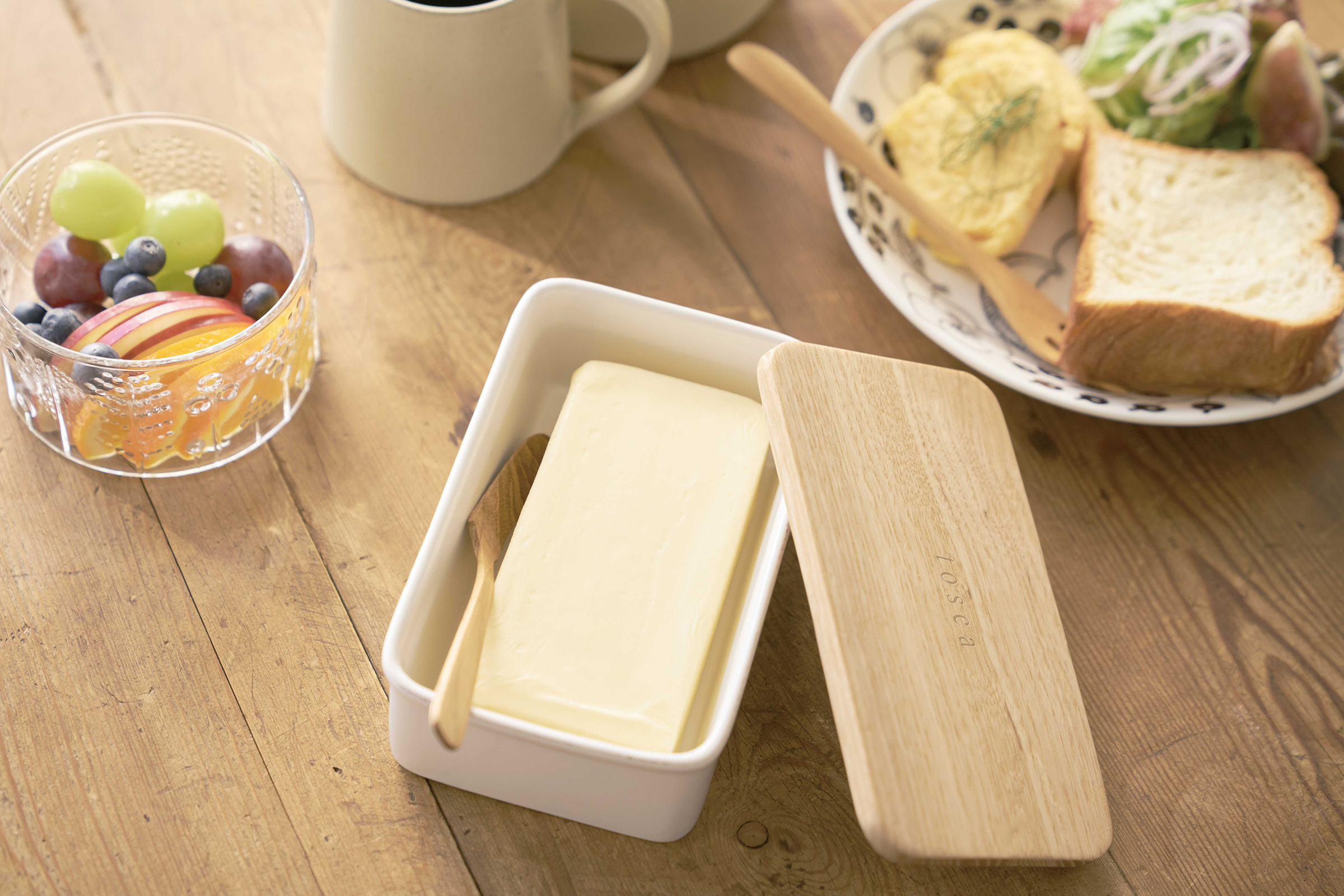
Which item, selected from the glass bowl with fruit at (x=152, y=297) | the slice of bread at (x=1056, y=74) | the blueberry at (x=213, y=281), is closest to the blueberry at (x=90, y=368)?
the glass bowl with fruit at (x=152, y=297)

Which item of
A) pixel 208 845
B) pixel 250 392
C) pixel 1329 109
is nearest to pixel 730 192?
pixel 250 392

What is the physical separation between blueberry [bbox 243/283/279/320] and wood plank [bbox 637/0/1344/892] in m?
0.45

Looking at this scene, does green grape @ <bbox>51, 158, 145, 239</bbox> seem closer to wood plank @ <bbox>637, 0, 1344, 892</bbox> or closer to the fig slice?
wood plank @ <bbox>637, 0, 1344, 892</bbox>

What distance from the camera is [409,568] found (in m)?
0.80

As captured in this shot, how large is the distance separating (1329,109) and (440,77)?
89cm

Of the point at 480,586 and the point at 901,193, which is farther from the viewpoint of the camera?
the point at 901,193

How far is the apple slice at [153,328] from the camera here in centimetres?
74

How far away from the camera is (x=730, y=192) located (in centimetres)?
105

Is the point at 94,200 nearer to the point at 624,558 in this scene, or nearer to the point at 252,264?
the point at 252,264

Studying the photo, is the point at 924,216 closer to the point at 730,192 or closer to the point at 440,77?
the point at 730,192

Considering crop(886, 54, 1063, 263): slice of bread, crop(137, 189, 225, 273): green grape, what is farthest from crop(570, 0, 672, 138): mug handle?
crop(137, 189, 225, 273): green grape

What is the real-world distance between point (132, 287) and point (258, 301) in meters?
0.09

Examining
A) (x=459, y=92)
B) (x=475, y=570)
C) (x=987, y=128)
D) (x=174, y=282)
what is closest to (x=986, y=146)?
(x=987, y=128)

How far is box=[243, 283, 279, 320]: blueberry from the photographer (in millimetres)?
800
